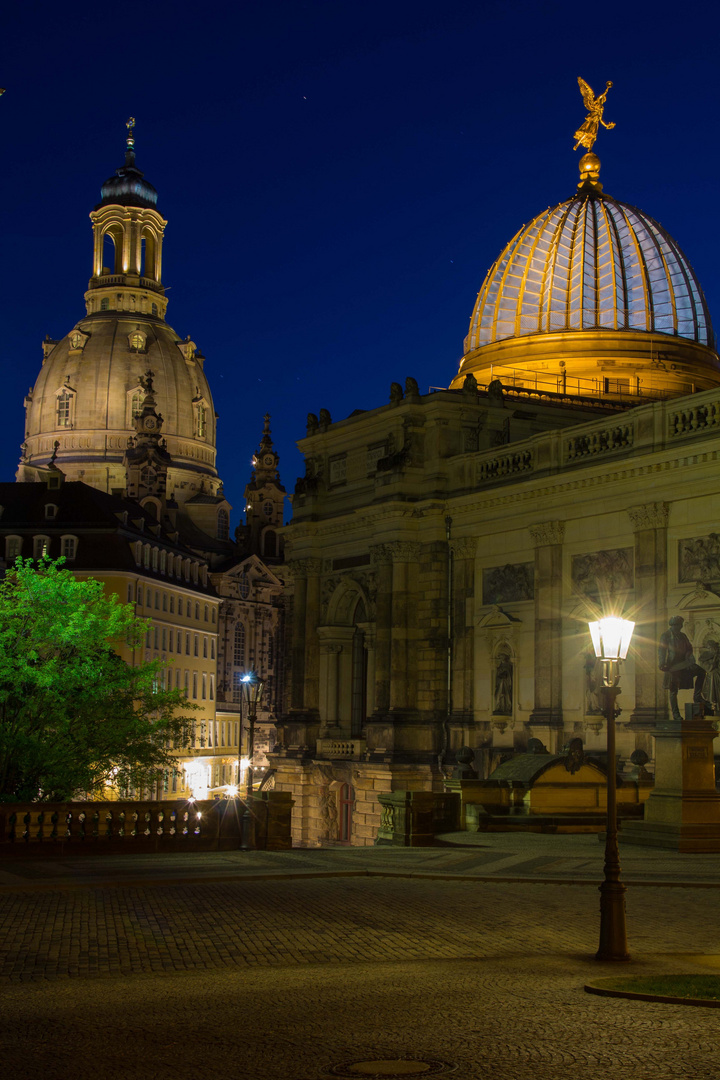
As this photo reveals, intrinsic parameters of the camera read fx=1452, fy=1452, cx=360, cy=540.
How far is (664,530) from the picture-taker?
48.8 metres

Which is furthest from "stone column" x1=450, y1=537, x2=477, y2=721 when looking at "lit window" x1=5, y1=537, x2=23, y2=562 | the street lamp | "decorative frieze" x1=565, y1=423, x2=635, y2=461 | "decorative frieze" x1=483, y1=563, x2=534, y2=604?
"lit window" x1=5, y1=537, x2=23, y2=562

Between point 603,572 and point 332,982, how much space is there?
118 ft

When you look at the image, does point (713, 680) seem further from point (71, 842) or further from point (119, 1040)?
point (119, 1040)

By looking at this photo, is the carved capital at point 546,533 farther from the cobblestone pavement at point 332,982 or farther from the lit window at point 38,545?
the lit window at point 38,545

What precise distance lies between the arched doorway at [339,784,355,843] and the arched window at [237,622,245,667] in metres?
70.6

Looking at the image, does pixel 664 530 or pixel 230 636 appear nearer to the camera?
pixel 664 530

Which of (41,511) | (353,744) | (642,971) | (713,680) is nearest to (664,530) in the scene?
(713,680)

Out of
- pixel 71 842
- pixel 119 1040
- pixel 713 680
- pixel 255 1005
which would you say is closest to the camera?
pixel 119 1040

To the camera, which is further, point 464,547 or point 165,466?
point 165,466

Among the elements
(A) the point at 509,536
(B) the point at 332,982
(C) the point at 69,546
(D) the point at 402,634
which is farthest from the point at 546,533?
(C) the point at 69,546

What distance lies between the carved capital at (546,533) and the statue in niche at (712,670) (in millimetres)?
9119

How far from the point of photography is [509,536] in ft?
186

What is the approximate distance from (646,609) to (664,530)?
2720 mm

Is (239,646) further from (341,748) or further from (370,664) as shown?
(341,748)
